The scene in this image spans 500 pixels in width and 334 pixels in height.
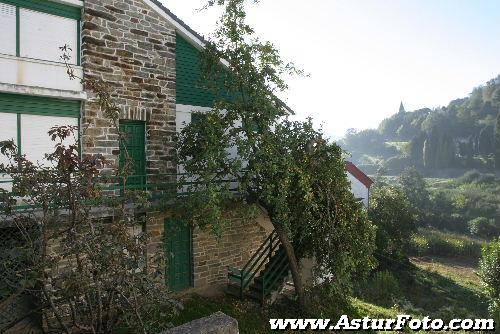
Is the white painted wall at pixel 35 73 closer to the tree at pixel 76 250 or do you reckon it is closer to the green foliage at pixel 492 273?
the tree at pixel 76 250

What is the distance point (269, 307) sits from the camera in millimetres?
12336

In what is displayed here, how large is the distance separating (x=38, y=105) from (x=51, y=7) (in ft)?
8.31

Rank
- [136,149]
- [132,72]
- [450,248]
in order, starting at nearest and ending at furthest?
[132,72] → [136,149] → [450,248]

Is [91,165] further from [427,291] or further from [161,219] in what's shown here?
[427,291]

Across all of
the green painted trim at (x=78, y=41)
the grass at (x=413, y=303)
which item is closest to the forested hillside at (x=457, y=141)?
the grass at (x=413, y=303)

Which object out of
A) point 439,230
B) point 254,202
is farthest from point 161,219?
point 439,230

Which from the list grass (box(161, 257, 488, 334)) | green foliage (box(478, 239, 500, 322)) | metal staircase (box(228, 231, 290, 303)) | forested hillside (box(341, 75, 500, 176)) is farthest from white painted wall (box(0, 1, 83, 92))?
forested hillside (box(341, 75, 500, 176))

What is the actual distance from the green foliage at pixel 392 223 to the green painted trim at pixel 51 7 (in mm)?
23172

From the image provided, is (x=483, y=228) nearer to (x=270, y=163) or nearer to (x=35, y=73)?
(x=270, y=163)

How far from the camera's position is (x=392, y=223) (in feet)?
92.1

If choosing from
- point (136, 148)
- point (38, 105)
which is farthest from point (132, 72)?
point (38, 105)

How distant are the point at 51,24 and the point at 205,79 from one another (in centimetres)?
439

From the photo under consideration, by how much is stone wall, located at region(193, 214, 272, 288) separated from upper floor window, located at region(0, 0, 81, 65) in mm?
6809

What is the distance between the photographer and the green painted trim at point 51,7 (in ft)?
30.7
